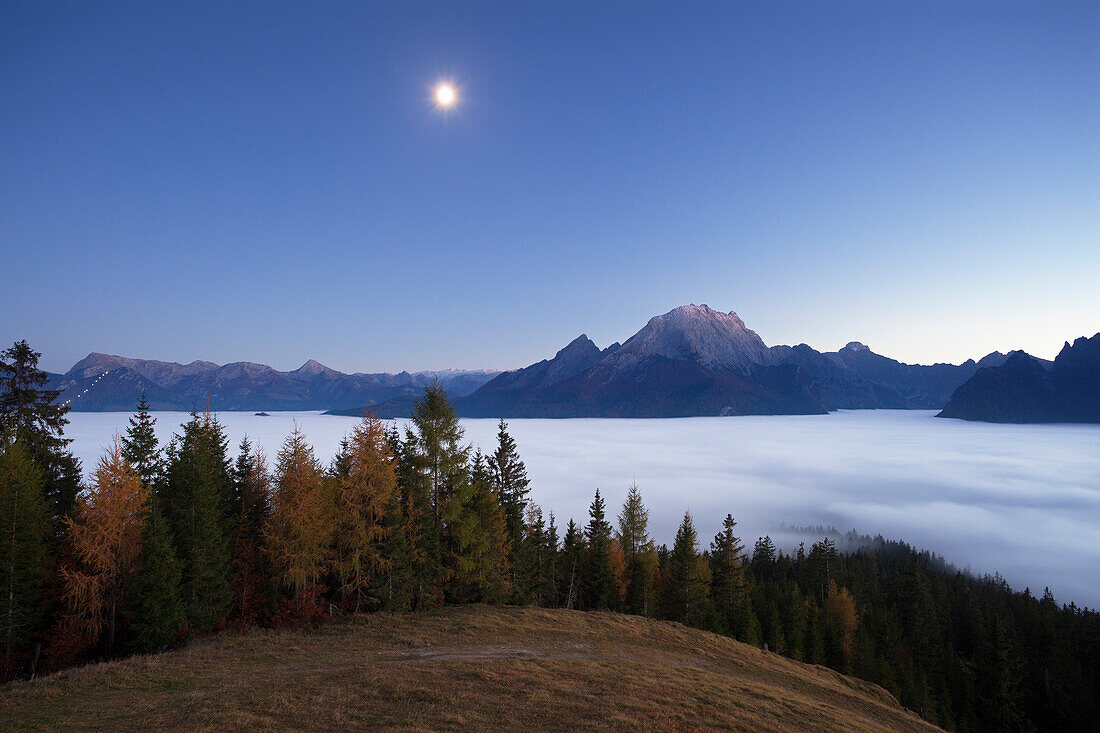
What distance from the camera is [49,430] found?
3847 cm

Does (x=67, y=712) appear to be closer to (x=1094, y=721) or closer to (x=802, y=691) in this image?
(x=802, y=691)

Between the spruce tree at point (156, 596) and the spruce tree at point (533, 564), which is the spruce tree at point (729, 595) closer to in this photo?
the spruce tree at point (533, 564)

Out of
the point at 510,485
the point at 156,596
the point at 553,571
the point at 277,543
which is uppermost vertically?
the point at 510,485

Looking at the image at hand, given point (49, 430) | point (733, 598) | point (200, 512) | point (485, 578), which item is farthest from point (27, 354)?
point (733, 598)

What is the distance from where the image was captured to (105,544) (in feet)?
86.8

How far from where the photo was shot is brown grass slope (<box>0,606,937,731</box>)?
15461mm

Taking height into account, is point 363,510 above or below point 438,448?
below

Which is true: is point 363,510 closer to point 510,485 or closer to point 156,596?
point 156,596

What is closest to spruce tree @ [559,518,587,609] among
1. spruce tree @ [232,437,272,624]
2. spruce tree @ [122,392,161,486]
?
spruce tree @ [232,437,272,624]

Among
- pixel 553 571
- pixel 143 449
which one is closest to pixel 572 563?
pixel 553 571

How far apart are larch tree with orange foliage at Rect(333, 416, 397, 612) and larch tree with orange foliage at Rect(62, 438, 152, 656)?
11.5 meters

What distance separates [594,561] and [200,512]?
42.4 m

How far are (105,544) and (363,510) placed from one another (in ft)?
46.4

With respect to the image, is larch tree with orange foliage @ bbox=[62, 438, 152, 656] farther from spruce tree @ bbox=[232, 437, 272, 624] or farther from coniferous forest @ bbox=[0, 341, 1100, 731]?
spruce tree @ bbox=[232, 437, 272, 624]
